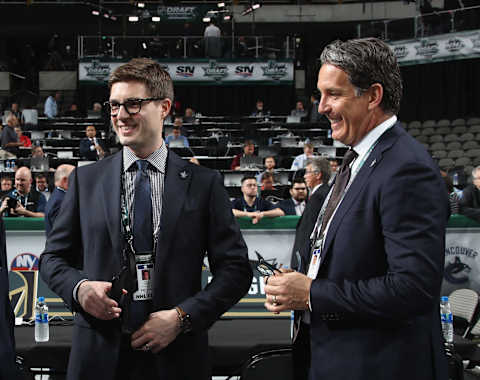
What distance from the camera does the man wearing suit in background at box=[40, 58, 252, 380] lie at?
1831 mm

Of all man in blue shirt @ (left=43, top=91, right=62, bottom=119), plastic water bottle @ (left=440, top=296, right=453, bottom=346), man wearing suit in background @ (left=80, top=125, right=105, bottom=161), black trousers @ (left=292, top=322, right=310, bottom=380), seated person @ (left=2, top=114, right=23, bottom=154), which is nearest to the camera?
black trousers @ (left=292, top=322, right=310, bottom=380)

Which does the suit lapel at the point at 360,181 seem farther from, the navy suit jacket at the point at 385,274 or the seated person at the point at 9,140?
the seated person at the point at 9,140

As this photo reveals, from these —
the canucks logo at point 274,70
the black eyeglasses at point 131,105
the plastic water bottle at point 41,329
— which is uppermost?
the canucks logo at point 274,70

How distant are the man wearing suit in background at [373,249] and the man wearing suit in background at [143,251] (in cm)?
39

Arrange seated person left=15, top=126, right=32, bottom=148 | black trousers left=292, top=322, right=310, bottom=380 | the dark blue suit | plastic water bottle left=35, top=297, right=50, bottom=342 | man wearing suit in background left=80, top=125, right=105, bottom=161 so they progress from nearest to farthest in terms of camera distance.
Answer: black trousers left=292, top=322, right=310, bottom=380
plastic water bottle left=35, top=297, right=50, bottom=342
the dark blue suit
man wearing suit in background left=80, top=125, right=105, bottom=161
seated person left=15, top=126, right=32, bottom=148

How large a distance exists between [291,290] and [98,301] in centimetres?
59

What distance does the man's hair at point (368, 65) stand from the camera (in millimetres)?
1601

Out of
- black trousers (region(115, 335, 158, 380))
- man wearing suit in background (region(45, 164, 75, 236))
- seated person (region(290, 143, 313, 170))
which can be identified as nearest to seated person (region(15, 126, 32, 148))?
seated person (region(290, 143, 313, 170))

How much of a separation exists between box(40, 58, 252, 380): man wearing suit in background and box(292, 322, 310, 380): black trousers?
321 millimetres

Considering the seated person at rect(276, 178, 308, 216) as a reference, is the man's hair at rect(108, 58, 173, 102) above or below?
above

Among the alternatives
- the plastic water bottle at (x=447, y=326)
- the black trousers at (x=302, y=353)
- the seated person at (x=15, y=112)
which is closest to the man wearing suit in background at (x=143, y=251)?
the black trousers at (x=302, y=353)

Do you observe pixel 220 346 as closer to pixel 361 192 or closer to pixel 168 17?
pixel 361 192

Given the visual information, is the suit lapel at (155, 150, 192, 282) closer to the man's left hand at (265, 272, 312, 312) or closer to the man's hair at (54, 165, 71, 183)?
the man's left hand at (265, 272, 312, 312)

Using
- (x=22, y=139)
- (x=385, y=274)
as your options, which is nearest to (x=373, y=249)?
(x=385, y=274)
